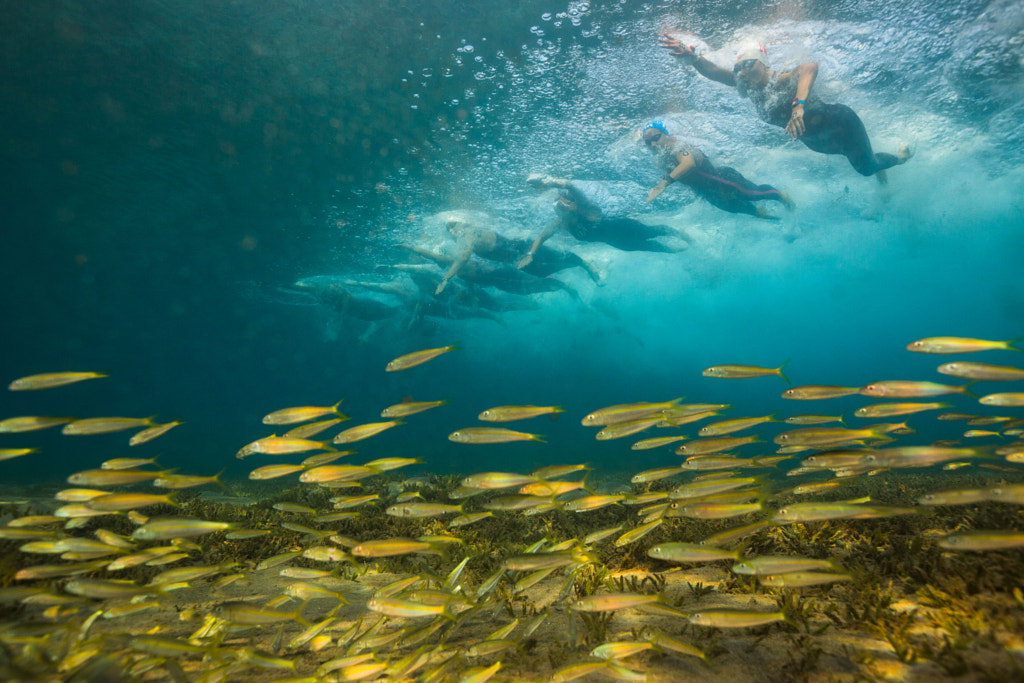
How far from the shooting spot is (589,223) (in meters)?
20.6

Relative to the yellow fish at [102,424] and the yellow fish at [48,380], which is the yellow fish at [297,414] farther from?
the yellow fish at [48,380]

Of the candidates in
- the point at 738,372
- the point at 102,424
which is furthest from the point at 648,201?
the point at 102,424

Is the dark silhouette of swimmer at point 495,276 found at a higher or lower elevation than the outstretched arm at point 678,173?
lower

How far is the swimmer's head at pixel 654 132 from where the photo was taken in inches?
585

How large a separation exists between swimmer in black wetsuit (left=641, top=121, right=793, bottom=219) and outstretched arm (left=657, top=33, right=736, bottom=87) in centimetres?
269

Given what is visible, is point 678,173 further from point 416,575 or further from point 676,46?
point 416,575

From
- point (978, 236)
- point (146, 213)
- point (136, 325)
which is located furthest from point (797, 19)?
point (136, 325)

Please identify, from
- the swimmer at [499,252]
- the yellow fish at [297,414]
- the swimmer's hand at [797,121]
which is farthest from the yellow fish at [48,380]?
the swimmer at [499,252]

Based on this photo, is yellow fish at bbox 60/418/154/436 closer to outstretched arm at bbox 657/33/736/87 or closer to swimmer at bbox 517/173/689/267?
outstretched arm at bbox 657/33/736/87

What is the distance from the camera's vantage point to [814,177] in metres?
20.8

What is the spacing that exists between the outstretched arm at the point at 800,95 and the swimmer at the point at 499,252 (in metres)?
11.3

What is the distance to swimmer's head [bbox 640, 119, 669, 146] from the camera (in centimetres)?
1487

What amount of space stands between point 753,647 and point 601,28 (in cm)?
1364

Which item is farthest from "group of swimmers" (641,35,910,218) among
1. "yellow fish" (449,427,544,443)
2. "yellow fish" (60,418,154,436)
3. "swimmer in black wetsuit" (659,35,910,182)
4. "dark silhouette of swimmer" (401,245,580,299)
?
"yellow fish" (60,418,154,436)
